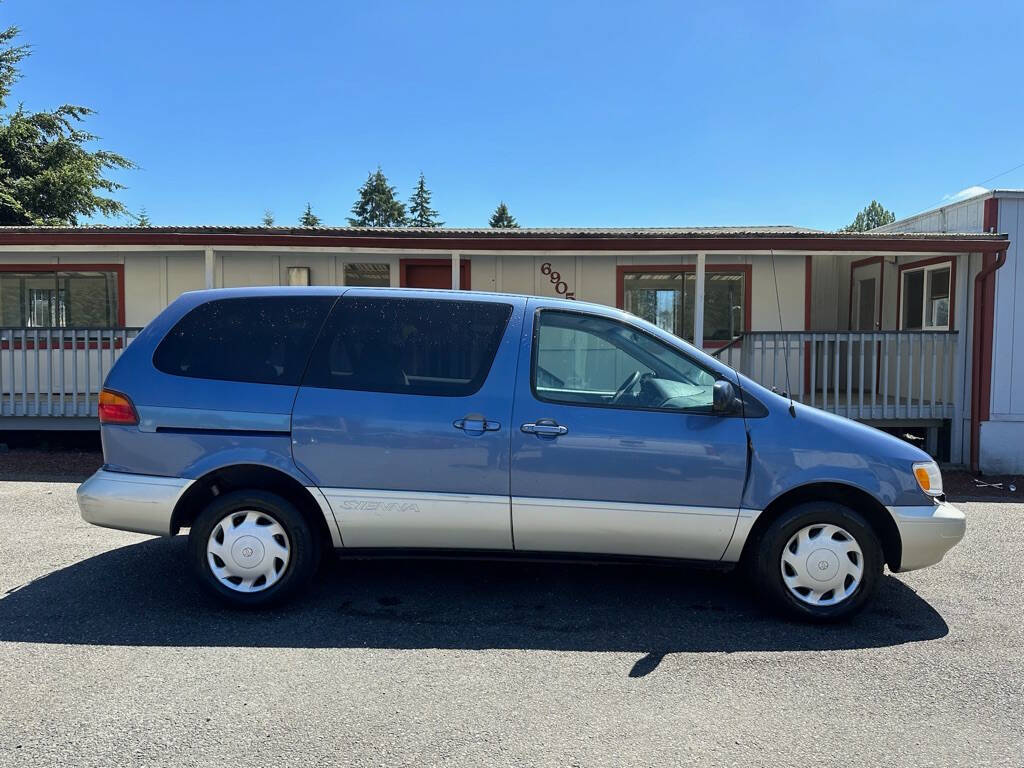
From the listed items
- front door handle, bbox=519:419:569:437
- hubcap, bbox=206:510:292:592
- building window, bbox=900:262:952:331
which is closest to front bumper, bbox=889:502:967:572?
front door handle, bbox=519:419:569:437

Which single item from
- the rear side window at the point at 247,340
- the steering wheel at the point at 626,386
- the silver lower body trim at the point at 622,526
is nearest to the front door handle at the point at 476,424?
the silver lower body trim at the point at 622,526

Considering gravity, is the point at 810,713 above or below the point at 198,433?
below

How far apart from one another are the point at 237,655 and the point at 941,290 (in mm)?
10094

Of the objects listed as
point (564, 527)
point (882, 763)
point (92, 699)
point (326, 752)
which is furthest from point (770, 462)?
point (92, 699)

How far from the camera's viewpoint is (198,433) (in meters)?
4.14

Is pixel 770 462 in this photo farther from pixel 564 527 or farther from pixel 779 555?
pixel 564 527

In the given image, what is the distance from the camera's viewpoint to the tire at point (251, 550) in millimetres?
4129

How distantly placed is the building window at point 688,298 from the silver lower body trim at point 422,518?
7.77 metres

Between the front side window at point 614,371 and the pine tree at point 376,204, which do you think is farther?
the pine tree at point 376,204

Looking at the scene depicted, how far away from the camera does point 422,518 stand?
4.11 metres

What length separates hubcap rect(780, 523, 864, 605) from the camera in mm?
4090

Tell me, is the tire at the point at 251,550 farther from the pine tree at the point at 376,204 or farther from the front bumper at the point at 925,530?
the pine tree at the point at 376,204

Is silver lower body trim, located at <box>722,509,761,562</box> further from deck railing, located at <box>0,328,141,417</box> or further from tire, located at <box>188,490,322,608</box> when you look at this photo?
deck railing, located at <box>0,328,141,417</box>

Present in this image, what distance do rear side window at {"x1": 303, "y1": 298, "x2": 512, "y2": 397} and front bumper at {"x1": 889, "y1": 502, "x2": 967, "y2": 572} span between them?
2426mm
